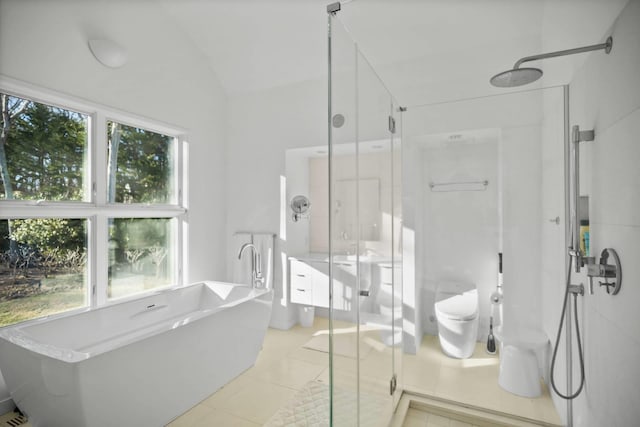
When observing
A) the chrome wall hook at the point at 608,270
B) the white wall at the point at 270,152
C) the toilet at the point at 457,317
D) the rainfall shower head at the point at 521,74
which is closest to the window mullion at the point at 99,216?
the white wall at the point at 270,152

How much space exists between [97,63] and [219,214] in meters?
1.88

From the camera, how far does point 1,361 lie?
5.82ft

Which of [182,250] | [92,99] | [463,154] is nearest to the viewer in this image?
[463,154]

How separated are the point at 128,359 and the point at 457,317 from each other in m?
2.04

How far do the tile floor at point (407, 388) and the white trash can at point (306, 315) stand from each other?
3.25ft

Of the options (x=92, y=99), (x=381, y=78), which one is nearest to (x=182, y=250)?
(x=92, y=99)

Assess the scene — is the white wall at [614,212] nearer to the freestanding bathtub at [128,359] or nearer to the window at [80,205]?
the freestanding bathtub at [128,359]

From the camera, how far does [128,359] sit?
1780 millimetres

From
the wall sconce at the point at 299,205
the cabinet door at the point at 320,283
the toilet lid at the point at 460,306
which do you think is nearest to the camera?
the toilet lid at the point at 460,306

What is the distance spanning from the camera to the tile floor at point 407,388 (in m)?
1.94

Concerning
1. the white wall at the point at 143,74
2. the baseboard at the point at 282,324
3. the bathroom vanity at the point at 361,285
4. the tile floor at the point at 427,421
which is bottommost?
the tile floor at the point at 427,421

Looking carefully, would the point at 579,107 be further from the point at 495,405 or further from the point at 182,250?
the point at 182,250

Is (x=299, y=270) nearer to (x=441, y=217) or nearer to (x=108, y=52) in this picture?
(x=441, y=217)

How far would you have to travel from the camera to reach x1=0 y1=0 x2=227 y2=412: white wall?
2338 millimetres
